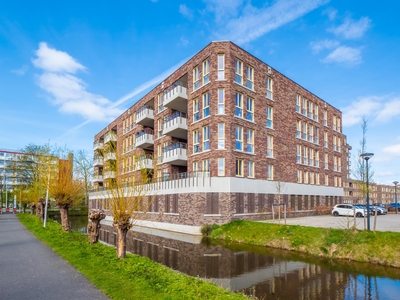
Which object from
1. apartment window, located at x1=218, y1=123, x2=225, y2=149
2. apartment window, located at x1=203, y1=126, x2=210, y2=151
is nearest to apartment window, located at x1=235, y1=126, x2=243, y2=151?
apartment window, located at x1=218, y1=123, x2=225, y2=149

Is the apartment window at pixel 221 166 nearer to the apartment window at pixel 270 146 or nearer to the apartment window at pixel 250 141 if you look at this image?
the apartment window at pixel 250 141

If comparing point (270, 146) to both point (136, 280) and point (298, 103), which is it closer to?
point (298, 103)

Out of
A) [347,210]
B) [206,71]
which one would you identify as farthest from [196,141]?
[347,210]

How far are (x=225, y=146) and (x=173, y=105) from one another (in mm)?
9615

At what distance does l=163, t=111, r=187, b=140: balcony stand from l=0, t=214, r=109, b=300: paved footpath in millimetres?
18009

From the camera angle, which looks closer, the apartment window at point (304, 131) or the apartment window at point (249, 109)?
the apartment window at point (249, 109)

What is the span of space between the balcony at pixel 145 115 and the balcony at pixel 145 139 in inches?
51.9

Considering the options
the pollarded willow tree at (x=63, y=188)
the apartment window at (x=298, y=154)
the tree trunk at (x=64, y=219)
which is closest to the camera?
the pollarded willow tree at (x=63, y=188)

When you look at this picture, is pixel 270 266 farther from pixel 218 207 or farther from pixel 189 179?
pixel 189 179

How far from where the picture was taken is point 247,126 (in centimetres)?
2736

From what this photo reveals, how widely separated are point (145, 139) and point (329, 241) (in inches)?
989

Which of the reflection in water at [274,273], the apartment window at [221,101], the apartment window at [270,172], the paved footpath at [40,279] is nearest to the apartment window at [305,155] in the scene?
the apartment window at [270,172]

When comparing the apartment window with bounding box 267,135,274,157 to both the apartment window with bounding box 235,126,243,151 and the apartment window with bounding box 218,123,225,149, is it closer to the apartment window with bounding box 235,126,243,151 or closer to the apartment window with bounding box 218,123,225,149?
the apartment window with bounding box 235,126,243,151

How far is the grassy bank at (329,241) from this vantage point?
14156mm
